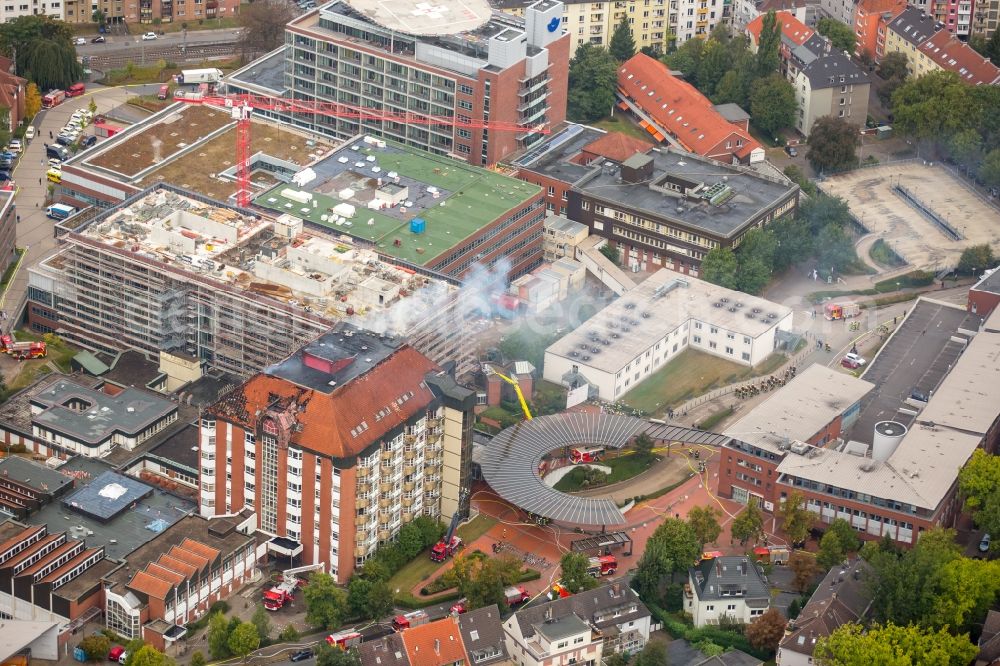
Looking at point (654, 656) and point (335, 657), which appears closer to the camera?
point (335, 657)

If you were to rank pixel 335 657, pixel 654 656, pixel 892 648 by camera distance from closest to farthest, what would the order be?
pixel 335 657 < pixel 892 648 < pixel 654 656

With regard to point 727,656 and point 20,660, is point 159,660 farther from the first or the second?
point 727,656

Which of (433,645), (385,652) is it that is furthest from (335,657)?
(433,645)

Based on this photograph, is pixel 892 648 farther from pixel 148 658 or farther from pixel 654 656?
pixel 148 658

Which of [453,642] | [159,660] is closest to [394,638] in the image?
[453,642]

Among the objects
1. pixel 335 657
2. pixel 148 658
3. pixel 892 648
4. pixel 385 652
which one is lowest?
pixel 148 658

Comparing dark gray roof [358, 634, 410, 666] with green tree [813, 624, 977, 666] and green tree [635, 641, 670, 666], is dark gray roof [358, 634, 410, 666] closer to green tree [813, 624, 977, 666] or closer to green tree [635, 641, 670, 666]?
green tree [635, 641, 670, 666]

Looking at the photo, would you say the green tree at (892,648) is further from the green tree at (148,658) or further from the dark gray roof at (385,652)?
the green tree at (148,658)

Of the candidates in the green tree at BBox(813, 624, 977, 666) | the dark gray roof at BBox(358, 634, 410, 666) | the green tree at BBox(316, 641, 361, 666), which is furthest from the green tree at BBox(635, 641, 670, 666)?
the green tree at BBox(316, 641, 361, 666)
